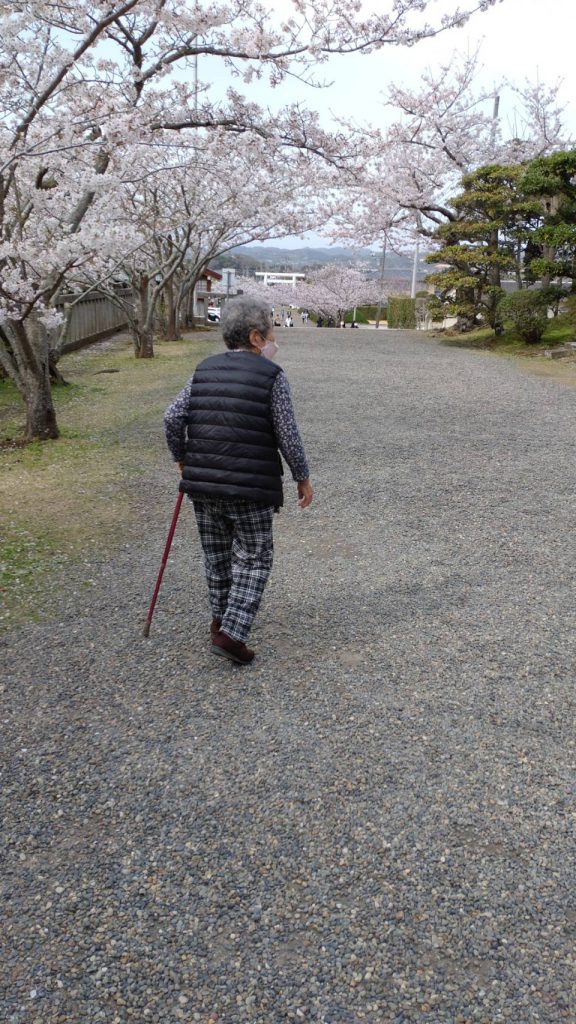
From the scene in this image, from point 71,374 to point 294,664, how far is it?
1126cm

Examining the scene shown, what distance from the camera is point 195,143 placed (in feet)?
33.8

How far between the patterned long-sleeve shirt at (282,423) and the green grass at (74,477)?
54.1 inches

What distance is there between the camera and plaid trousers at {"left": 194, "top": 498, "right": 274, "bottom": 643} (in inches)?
128

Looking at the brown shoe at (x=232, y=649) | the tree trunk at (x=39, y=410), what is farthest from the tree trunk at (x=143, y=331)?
the brown shoe at (x=232, y=649)

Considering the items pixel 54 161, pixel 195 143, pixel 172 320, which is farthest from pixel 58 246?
pixel 172 320

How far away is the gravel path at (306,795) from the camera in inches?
73.4

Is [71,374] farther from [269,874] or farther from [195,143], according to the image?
[269,874]

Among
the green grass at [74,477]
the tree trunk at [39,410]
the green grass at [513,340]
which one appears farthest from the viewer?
the green grass at [513,340]

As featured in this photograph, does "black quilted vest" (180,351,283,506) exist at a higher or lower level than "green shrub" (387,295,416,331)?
lower

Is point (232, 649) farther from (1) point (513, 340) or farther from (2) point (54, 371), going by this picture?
(1) point (513, 340)

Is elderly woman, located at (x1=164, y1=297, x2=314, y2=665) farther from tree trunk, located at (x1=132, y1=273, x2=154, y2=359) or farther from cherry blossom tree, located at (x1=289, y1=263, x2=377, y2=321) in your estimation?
cherry blossom tree, located at (x1=289, y1=263, x2=377, y2=321)

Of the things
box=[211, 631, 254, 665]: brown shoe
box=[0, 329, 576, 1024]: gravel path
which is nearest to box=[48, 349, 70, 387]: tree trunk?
box=[0, 329, 576, 1024]: gravel path

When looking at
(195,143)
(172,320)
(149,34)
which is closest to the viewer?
(149,34)

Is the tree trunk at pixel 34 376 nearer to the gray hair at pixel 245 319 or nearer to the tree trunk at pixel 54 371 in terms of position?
the tree trunk at pixel 54 371
